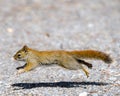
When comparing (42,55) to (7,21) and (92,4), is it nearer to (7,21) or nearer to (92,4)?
(7,21)

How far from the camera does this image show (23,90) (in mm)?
6402

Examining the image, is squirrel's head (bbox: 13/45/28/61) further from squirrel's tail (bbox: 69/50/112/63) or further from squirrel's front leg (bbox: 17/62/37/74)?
squirrel's tail (bbox: 69/50/112/63)

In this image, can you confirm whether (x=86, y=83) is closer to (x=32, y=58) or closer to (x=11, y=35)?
(x=32, y=58)

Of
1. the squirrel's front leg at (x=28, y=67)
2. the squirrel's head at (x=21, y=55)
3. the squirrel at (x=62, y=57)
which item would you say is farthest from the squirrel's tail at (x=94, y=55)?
the squirrel's head at (x=21, y=55)

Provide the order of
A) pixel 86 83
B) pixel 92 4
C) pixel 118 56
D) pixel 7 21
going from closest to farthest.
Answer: pixel 86 83 → pixel 118 56 → pixel 7 21 → pixel 92 4

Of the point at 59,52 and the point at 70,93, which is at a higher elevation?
the point at 59,52

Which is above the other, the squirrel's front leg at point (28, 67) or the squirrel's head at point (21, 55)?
the squirrel's head at point (21, 55)

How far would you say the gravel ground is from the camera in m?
6.54

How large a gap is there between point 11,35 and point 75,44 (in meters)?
1.50

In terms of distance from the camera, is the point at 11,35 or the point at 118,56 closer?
the point at 118,56

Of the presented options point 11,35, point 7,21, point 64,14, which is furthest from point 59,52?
point 64,14

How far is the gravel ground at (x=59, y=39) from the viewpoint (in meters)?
6.54

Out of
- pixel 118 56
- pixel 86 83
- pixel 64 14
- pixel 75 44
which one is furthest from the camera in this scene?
pixel 64 14

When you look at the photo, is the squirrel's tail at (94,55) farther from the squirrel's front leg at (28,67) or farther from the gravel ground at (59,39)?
the squirrel's front leg at (28,67)
